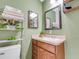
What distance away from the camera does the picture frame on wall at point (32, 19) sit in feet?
9.22

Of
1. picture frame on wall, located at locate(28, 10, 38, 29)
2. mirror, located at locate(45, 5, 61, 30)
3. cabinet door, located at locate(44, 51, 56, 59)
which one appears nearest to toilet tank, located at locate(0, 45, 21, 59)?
cabinet door, located at locate(44, 51, 56, 59)

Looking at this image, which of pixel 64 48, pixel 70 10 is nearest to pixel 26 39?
pixel 64 48

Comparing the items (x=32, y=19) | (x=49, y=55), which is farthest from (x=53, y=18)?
(x=49, y=55)

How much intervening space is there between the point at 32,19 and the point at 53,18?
26.2 inches

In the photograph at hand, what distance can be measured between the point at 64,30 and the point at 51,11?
31.5 inches

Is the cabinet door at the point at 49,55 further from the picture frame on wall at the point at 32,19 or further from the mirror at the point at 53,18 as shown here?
the picture frame on wall at the point at 32,19

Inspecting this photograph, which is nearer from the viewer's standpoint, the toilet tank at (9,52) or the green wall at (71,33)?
the green wall at (71,33)

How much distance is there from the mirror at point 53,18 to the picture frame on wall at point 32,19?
31 cm

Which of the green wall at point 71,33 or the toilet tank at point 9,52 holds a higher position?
the green wall at point 71,33

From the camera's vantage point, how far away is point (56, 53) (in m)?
1.71

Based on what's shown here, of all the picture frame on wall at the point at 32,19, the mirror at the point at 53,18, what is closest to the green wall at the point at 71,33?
the mirror at the point at 53,18

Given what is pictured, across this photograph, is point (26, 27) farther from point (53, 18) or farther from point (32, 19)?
point (53, 18)

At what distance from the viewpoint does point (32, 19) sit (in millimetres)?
2861

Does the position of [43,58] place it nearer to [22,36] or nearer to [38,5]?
[22,36]
